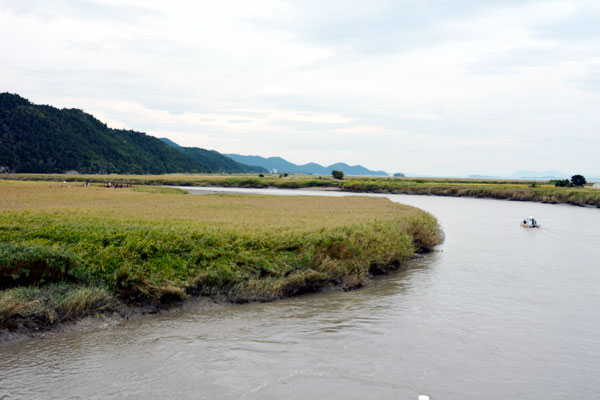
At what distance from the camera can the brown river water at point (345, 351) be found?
9.50 meters

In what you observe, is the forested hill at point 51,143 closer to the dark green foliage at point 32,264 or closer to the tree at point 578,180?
the tree at point 578,180

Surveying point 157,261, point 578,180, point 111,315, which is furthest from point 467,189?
point 111,315

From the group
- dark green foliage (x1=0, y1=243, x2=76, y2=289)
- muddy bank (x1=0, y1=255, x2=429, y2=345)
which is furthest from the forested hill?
muddy bank (x1=0, y1=255, x2=429, y2=345)

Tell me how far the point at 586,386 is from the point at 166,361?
924 cm

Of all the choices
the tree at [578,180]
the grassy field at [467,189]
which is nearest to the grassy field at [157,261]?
the grassy field at [467,189]

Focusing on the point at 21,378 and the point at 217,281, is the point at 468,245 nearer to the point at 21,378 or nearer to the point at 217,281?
the point at 217,281

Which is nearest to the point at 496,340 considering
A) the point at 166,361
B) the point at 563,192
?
the point at 166,361

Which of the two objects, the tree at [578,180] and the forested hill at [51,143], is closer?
the tree at [578,180]

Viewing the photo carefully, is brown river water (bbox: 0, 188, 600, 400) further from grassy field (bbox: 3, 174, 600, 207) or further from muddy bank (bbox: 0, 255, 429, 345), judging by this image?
grassy field (bbox: 3, 174, 600, 207)

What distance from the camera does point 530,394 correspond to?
373 inches

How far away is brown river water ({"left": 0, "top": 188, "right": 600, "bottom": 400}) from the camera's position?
31.2 feet

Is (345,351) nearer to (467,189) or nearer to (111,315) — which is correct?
(111,315)

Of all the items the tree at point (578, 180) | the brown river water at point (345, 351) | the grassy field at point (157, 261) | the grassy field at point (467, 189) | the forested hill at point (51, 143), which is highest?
the forested hill at point (51, 143)

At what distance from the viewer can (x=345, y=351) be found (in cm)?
1134
